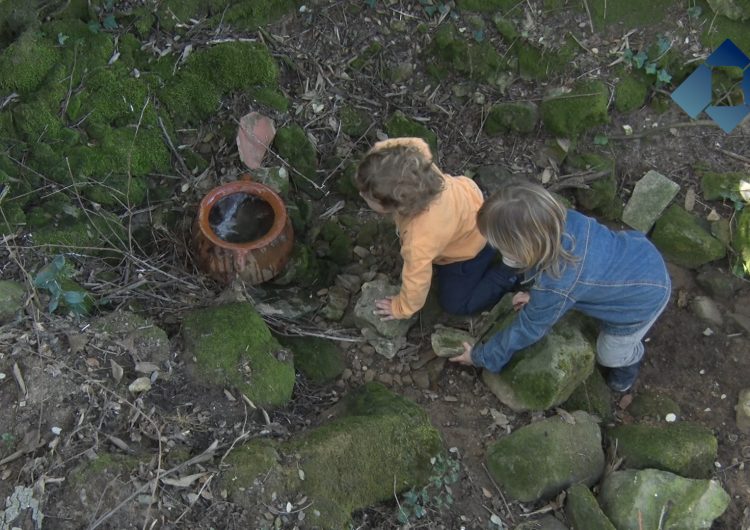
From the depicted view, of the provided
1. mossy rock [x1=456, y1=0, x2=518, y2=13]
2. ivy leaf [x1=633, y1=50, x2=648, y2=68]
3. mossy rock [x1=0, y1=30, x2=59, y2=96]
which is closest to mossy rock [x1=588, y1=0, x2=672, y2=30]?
ivy leaf [x1=633, y1=50, x2=648, y2=68]

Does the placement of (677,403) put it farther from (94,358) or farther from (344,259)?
(94,358)

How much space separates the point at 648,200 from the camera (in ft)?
14.1

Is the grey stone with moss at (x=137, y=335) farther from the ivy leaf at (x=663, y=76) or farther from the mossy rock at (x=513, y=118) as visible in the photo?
the ivy leaf at (x=663, y=76)

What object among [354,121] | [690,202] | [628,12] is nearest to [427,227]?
[354,121]

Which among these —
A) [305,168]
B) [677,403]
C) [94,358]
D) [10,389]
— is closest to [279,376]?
Answer: [94,358]

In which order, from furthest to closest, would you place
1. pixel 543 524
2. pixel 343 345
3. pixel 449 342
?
1. pixel 343 345
2. pixel 449 342
3. pixel 543 524

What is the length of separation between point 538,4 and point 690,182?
5.15 feet

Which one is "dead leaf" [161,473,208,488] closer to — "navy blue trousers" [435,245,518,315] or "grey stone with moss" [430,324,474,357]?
"grey stone with moss" [430,324,474,357]

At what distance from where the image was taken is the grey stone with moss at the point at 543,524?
3.03 m

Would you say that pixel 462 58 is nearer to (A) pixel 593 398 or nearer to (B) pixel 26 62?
(A) pixel 593 398

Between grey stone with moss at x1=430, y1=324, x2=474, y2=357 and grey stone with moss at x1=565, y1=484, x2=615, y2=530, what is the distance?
0.93m

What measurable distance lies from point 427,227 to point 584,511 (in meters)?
1.51

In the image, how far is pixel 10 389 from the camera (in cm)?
281

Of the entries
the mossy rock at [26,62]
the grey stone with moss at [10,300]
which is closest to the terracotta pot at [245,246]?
the grey stone with moss at [10,300]
